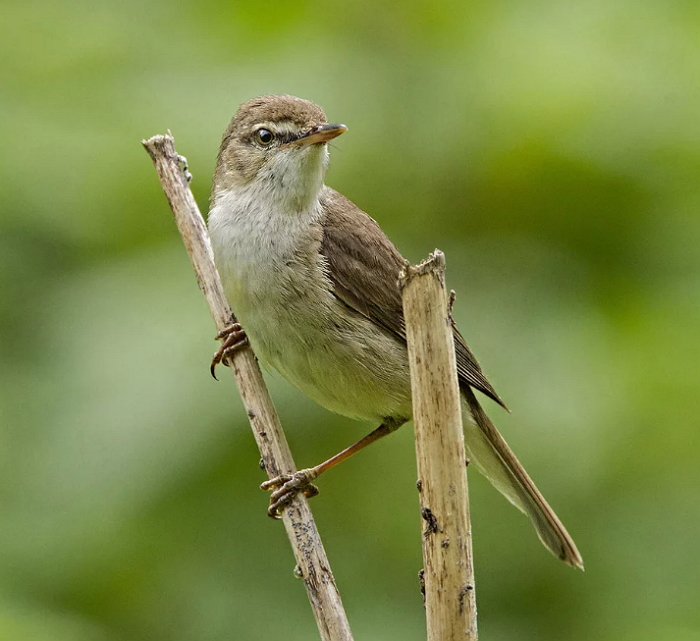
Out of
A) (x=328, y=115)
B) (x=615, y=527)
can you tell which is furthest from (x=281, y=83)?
(x=615, y=527)

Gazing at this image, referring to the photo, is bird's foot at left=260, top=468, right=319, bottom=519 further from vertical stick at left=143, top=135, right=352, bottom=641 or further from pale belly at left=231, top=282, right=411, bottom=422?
pale belly at left=231, top=282, right=411, bottom=422

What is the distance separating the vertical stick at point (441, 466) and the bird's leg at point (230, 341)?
1.41 meters

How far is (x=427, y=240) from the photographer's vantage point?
4.02m

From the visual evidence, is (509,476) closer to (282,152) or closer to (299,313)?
(299,313)

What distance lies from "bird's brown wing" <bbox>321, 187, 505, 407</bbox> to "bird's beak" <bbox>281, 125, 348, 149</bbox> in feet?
0.81

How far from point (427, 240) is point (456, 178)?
10.7 inches

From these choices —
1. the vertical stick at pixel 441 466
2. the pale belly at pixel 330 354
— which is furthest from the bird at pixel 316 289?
the vertical stick at pixel 441 466

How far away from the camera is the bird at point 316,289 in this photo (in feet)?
11.9

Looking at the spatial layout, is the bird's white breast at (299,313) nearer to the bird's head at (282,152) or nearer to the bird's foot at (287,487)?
the bird's head at (282,152)

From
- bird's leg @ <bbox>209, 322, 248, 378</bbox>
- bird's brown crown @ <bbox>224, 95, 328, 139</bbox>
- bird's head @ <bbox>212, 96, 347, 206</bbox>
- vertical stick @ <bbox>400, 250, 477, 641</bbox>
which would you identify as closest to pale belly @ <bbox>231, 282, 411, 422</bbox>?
bird's leg @ <bbox>209, 322, 248, 378</bbox>

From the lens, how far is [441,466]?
241cm

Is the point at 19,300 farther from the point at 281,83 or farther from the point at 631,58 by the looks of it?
the point at 631,58

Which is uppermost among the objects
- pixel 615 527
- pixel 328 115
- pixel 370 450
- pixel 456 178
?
pixel 328 115

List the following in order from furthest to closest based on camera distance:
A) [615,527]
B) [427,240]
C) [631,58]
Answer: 1. [631,58]
2. [427,240]
3. [615,527]
